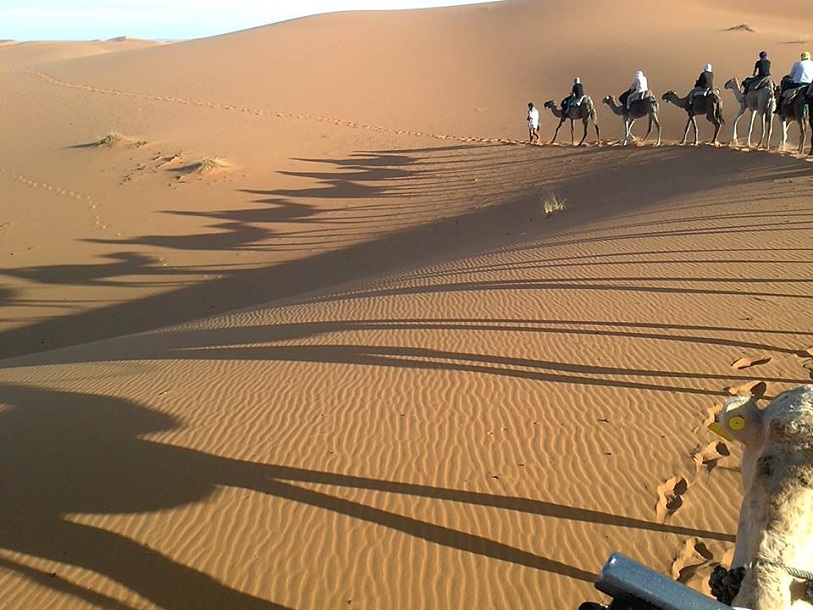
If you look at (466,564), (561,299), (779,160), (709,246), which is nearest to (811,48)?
(779,160)

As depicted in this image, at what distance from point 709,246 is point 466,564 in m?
7.57

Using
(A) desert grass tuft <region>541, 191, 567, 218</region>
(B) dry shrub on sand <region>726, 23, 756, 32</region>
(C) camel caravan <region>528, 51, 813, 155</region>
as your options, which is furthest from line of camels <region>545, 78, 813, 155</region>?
(B) dry shrub on sand <region>726, 23, 756, 32</region>

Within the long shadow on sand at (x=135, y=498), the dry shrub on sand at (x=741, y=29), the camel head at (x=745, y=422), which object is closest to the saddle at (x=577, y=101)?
the long shadow on sand at (x=135, y=498)

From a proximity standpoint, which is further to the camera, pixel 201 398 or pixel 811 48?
pixel 811 48

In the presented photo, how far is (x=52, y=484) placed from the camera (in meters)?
5.84

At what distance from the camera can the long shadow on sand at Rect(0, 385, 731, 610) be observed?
4.66 m

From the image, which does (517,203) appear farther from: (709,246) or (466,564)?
(466,564)

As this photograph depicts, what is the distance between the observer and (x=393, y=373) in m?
7.54

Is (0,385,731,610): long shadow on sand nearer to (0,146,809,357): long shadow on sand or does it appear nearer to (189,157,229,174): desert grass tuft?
(0,146,809,357): long shadow on sand

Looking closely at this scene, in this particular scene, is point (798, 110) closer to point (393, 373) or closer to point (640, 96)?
point (640, 96)

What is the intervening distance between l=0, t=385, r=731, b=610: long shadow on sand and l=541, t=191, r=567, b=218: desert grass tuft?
11.9m

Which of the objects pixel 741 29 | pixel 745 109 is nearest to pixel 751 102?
pixel 745 109

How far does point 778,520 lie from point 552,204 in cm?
1565

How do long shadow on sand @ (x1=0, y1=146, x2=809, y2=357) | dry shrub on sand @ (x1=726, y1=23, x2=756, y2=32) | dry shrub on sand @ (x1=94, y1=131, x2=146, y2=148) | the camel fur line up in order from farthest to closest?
dry shrub on sand @ (x1=726, y1=23, x2=756, y2=32)
dry shrub on sand @ (x1=94, y1=131, x2=146, y2=148)
the camel fur
long shadow on sand @ (x1=0, y1=146, x2=809, y2=357)
